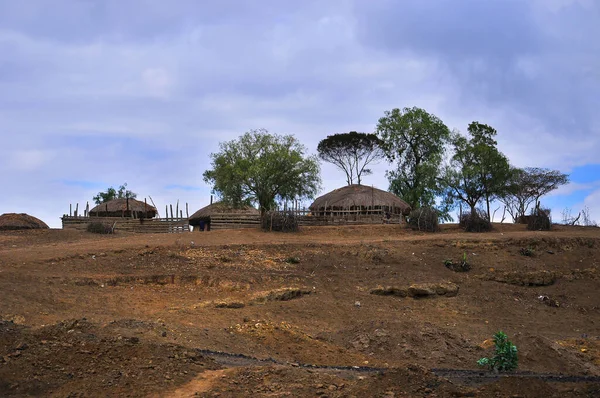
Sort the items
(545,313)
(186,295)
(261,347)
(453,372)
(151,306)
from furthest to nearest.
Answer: (545,313), (186,295), (151,306), (261,347), (453,372)

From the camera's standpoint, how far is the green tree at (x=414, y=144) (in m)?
37.1

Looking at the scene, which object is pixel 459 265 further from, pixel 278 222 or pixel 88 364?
pixel 88 364

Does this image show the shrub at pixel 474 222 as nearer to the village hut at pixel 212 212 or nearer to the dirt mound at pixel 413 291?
the dirt mound at pixel 413 291

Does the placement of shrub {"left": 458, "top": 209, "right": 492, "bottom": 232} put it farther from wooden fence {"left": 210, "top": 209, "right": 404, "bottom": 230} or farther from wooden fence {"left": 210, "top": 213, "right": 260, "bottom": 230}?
wooden fence {"left": 210, "top": 213, "right": 260, "bottom": 230}

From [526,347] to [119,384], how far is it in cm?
900

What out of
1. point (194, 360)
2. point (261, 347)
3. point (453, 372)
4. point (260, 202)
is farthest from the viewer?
point (260, 202)

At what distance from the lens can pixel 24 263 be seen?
18.7 m

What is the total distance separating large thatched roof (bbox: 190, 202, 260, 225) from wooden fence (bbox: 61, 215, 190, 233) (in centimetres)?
197

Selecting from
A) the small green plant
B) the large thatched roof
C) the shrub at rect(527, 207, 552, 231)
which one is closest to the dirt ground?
the small green plant

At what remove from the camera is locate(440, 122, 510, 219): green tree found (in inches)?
1339

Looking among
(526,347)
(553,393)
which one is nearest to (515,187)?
(526,347)

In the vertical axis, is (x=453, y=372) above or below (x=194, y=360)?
below

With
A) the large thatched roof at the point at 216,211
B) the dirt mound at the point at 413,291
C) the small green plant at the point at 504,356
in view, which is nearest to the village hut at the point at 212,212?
the large thatched roof at the point at 216,211

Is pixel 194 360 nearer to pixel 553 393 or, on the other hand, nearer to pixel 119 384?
pixel 119 384
